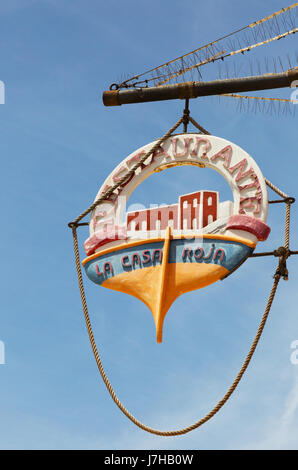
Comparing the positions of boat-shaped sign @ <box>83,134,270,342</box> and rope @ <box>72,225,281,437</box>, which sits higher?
boat-shaped sign @ <box>83,134,270,342</box>

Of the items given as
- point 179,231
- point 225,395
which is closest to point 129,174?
point 179,231

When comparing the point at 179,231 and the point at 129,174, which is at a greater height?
the point at 129,174

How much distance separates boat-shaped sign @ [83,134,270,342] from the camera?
16375mm

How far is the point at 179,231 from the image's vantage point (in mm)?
16859

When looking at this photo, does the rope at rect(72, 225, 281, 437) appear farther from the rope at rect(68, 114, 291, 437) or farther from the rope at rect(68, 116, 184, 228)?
the rope at rect(68, 116, 184, 228)

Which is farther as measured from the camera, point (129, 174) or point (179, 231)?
point (129, 174)

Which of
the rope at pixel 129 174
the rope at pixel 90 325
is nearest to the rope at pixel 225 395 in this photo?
the rope at pixel 90 325

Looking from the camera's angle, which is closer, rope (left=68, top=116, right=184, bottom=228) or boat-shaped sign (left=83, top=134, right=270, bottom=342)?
boat-shaped sign (left=83, top=134, right=270, bottom=342)

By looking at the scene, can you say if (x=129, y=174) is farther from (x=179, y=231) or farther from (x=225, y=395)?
(x=225, y=395)

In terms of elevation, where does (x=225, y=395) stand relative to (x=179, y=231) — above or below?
below

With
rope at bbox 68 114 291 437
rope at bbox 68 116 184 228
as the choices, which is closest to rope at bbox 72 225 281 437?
rope at bbox 68 114 291 437

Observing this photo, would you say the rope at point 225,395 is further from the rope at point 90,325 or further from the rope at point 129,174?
the rope at point 129,174

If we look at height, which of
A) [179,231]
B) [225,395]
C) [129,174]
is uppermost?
[129,174]

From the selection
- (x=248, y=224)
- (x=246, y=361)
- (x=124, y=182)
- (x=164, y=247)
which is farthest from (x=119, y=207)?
(x=246, y=361)
